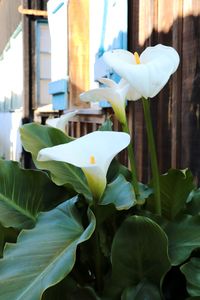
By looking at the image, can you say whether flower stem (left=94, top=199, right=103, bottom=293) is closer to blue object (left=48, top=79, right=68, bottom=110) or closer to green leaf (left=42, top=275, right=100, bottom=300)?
green leaf (left=42, top=275, right=100, bottom=300)

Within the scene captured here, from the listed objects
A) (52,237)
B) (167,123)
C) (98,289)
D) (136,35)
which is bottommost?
(98,289)

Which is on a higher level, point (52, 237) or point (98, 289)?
point (52, 237)

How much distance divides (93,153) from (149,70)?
17 centimetres

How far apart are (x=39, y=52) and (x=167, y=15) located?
284 cm

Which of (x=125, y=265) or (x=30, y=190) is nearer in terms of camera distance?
(x=125, y=265)

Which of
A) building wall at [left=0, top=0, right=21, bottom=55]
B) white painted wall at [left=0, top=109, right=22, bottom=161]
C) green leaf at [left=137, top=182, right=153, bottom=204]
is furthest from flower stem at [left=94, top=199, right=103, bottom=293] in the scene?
building wall at [left=0, top=0, right=21, bottom=55]

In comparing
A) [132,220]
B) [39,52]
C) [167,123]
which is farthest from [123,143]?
[39,52]

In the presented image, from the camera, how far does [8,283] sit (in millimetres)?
707

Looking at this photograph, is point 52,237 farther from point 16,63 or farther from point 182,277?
point 16,63

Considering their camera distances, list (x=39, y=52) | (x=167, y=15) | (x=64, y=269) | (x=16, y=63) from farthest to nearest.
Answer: (x=16, y=63) → (x=39, y=52) → (x=167, y=15) → (x=64, y=269)

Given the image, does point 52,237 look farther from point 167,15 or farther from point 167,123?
point 167,15

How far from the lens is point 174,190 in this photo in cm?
95

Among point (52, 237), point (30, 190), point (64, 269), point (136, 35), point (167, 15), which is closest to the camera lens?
point (64, 269)

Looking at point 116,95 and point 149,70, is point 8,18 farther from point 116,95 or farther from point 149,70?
point 149,70
